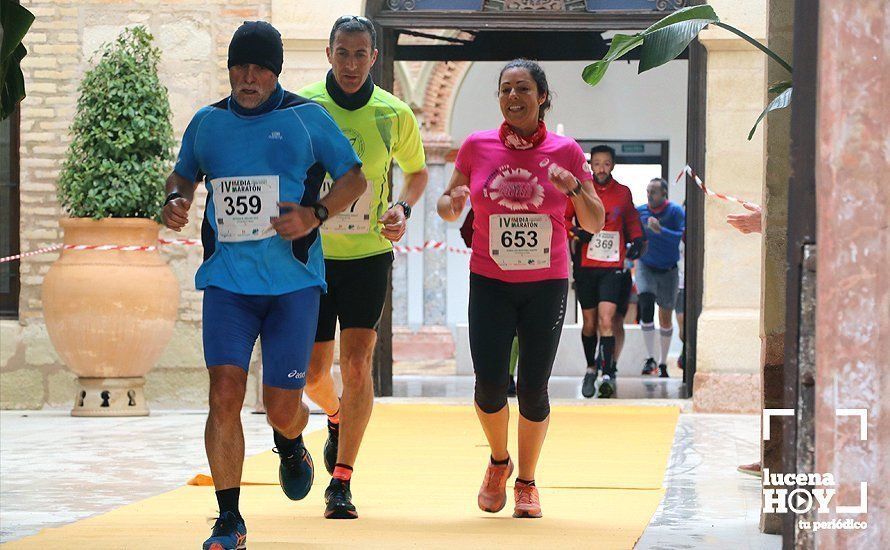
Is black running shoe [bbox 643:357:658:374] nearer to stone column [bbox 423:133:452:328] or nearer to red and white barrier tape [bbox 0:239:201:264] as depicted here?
stone column [bbox 423:133:452:328]

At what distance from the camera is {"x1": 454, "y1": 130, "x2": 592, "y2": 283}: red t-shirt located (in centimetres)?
571

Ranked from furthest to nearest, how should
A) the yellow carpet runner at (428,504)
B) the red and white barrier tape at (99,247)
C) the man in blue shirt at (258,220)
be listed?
1. the red and white barrier tape at (99,247)
2. the yellow carpet runner at (428,504)
3. the man in blue shirt at (258,220)

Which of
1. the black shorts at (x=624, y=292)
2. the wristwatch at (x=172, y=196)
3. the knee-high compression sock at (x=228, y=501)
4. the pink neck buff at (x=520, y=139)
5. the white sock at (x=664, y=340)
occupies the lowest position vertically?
the white sock at (x=664, y=340)

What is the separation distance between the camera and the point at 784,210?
18.2 feet

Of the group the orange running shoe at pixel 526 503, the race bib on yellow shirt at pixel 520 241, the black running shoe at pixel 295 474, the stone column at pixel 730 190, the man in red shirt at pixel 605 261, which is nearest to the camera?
the black running shoe at pixel 295 474

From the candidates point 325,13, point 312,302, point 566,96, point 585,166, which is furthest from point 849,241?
point 566,96

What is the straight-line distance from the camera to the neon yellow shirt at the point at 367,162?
5918 mm

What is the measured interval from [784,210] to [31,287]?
7251mm

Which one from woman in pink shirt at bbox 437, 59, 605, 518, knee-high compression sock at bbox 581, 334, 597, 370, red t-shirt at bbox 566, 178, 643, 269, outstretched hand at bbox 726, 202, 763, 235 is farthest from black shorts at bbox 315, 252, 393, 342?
knee-high compression sock at bbox 581, 334, 597, 370

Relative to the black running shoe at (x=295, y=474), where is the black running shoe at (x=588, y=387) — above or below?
below

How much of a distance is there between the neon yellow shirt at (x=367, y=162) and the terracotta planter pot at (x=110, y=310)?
4673 millimetres

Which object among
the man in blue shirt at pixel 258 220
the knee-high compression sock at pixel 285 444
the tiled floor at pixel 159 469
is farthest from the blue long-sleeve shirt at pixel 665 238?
the man in blue shirt at pixel 258 220

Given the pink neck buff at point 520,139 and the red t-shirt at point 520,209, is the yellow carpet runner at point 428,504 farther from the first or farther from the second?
the pink neck buff at point 520,139

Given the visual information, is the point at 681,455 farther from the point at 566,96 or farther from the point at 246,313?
the point at 566,96
